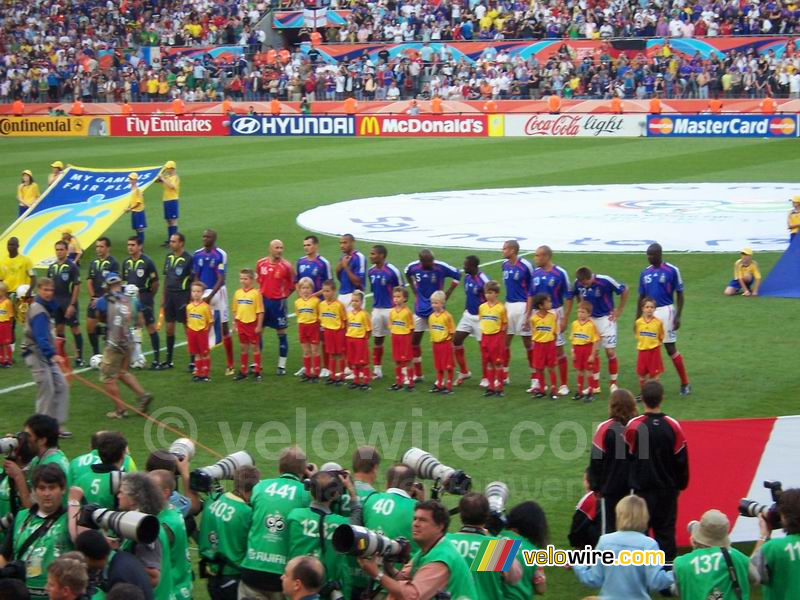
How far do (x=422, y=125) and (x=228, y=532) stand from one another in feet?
132

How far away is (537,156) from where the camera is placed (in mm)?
38688

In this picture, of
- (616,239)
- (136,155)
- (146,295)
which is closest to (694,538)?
(146,295)

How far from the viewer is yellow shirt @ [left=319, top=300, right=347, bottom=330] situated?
15.2 meters

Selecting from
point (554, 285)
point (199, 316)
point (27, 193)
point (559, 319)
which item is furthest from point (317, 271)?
point (27, 193)

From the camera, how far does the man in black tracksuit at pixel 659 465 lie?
8812 millimetres

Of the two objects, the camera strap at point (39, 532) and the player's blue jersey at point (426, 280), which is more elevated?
the camera strap at point (39, 532)

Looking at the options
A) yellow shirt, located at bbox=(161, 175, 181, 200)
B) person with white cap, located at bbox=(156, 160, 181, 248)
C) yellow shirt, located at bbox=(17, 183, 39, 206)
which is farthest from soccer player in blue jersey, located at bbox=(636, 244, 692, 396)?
yellow shirt, located at bbox=(17, 183, 39, 206)

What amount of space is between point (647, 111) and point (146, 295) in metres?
32.3

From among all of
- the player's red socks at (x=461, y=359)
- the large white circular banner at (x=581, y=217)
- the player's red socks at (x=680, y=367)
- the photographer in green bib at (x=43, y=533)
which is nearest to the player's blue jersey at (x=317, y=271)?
the player's red socks at (x=461, y=359)

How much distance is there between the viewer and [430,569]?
630 cm

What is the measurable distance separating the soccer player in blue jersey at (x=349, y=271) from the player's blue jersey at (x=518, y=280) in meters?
1.98

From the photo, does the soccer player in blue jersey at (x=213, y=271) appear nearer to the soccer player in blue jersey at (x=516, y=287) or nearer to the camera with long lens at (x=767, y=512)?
the soccer player in blue jersey at (x=516, y=287)

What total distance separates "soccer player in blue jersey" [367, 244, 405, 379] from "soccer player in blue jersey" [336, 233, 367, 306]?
1.45 ft

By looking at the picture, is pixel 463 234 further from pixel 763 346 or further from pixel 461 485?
pixel 461 485
